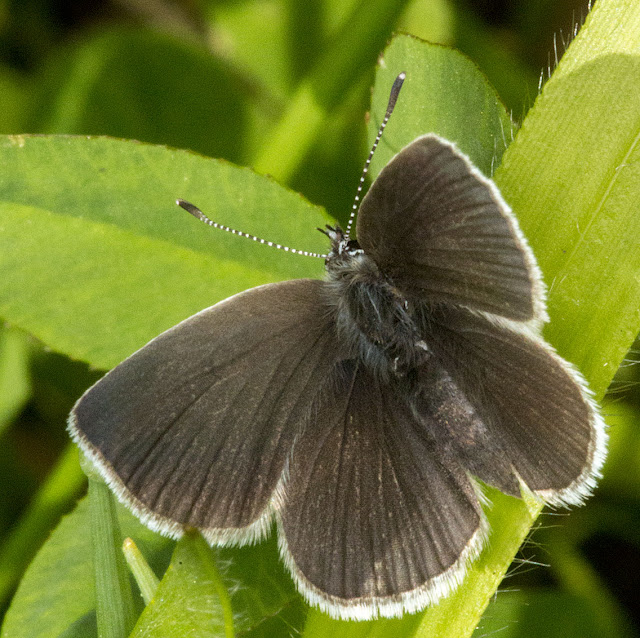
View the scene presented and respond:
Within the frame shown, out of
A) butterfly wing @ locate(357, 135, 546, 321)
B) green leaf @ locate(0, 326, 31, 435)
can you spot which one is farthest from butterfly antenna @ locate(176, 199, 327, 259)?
green leaf @ locate(0, 326, 31, 435)

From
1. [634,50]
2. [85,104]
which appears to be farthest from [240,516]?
[85,104]

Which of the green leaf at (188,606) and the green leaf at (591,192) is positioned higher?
the green leaf at (591,192)

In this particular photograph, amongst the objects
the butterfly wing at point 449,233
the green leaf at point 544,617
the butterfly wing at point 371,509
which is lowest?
the green leaf at point 544,617

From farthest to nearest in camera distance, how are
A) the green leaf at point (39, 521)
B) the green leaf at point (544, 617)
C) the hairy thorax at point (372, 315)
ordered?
the green leaf at point (39, 521) → the green leaf at point (544, 617) → the hairy thorax at point (372, 315)

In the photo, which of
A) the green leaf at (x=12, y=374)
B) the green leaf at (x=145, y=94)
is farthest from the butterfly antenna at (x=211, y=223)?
the green leaf at (x=145, y=94)

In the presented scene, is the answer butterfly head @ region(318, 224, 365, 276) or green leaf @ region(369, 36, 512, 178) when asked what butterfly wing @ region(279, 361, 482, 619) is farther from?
green leaf @ region(369, 36, 512, 178)

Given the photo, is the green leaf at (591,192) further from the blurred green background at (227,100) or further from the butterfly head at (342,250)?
the blurred green background at (227,100)

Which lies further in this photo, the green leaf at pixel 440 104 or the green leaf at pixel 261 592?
the green leaf at pixel 440 104

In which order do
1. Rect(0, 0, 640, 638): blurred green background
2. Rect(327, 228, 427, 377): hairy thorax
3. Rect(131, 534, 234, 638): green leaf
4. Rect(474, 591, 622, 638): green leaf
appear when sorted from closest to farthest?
Rect(131, 534, 234, 638): green leaf < Rect(327, 228, 427, 377): hairy thorax < Rect(474, 591, 622, 638): green leaf < Rect(0, 0, 640, 638): blurred green background

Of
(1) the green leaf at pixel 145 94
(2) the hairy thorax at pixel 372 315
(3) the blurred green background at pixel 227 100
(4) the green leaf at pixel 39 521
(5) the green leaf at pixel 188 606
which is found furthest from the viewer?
(1) the green leaf at pixel 145 94
